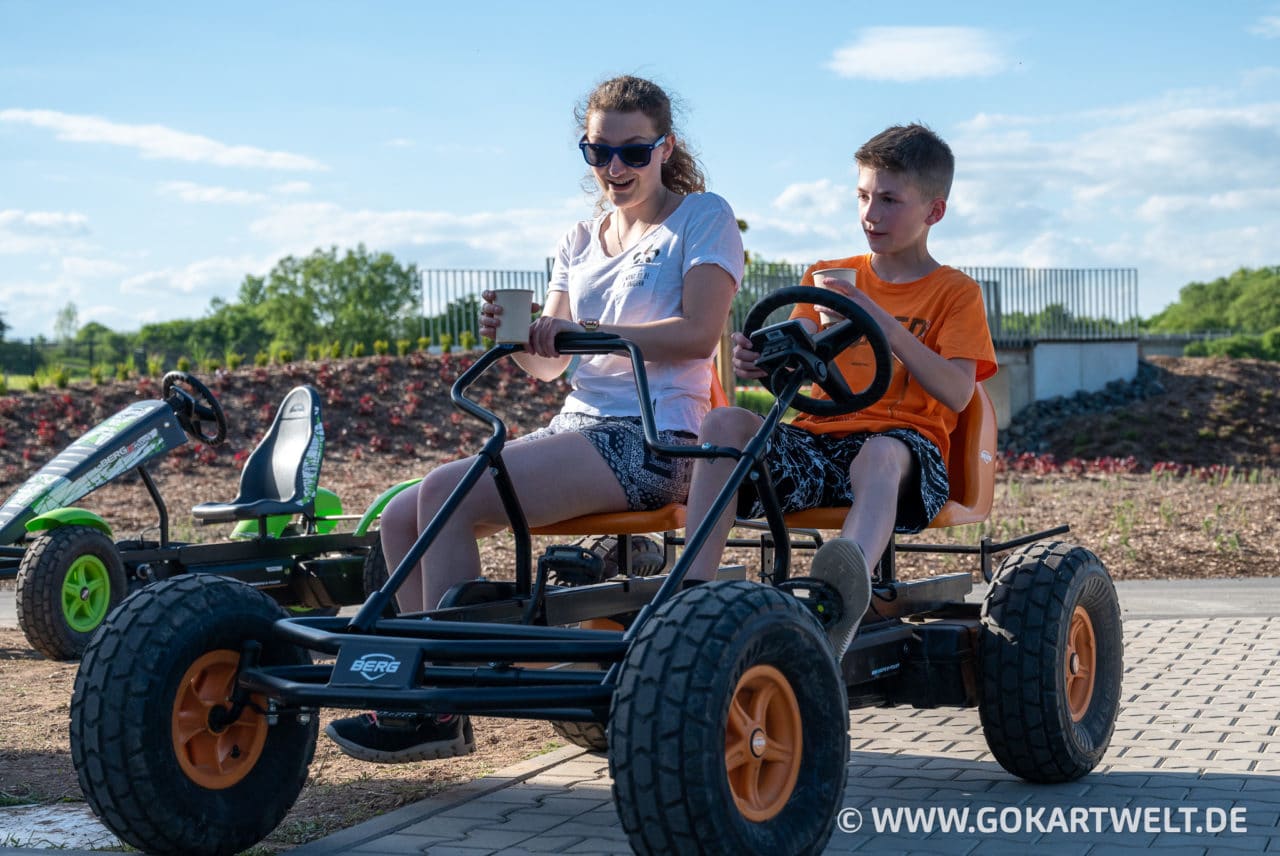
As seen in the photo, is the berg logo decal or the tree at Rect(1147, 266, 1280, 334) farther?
the tree at Rect(1147, 266, 1280, 334)

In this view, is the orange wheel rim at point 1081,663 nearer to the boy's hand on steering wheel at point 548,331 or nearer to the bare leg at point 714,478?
the bare leg at point 714,478

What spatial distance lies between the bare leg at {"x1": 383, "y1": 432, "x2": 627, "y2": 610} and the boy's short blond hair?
115cm

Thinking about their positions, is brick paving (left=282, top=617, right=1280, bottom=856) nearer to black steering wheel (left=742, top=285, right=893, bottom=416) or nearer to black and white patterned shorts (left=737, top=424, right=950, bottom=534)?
black and white patterned shorts (left=737, top=424, right=950, bottom=534)

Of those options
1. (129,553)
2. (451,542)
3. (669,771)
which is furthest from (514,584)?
(129,553)

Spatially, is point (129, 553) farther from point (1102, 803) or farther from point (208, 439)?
point (1102, 803)

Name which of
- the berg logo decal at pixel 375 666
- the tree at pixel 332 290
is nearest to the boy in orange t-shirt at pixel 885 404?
the berg logo decal at pixel 375 666

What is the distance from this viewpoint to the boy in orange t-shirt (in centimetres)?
359

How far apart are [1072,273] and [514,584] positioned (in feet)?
83.5

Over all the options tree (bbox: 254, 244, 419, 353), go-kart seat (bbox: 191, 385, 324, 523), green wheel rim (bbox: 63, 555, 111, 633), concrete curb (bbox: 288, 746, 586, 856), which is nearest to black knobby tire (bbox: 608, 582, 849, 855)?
concrete curb (bbox: 288, 746, 586, 856)

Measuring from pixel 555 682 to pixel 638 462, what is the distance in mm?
1117

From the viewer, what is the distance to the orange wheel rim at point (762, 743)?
2.79 meters

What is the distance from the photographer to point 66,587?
6.48 metres

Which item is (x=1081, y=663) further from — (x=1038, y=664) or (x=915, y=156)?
(x=915, y=156)

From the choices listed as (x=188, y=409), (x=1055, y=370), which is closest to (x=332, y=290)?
(x=1055, y=370)
